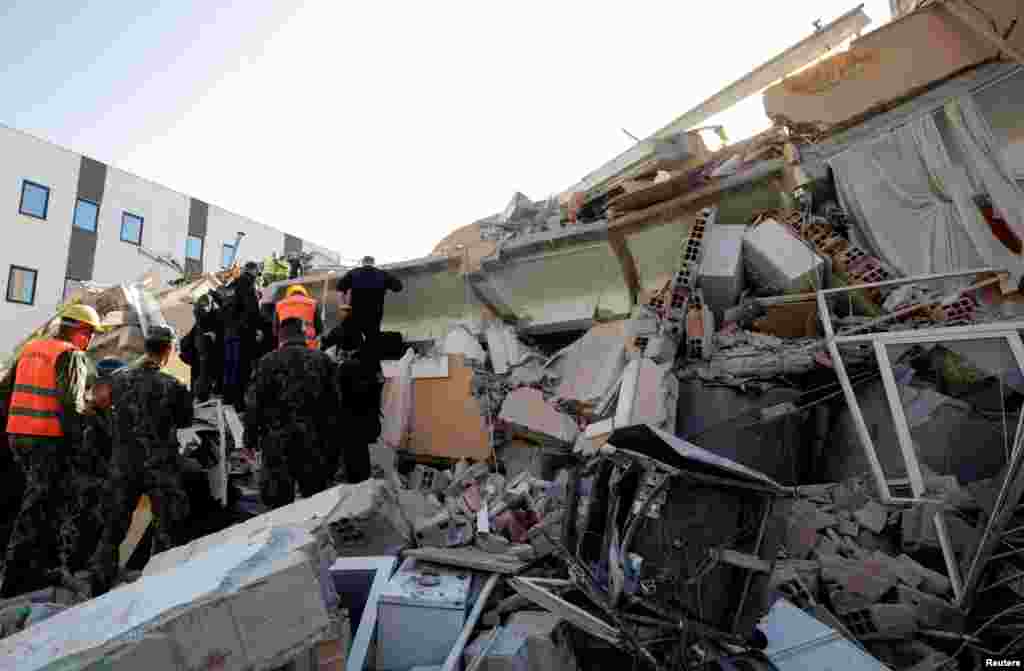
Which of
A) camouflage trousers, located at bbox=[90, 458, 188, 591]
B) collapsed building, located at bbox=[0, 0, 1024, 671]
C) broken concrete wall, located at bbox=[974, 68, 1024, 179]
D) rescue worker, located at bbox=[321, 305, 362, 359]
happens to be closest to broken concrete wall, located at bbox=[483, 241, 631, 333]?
collapsed building, located at bbox=[0, 0, 1024, 671]

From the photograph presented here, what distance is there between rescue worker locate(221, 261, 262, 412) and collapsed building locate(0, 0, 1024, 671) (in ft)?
3.73

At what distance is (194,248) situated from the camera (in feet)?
71.7

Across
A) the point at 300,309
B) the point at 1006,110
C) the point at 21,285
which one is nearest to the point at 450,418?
the point at 300,309

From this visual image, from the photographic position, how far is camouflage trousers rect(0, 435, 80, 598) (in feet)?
11.7

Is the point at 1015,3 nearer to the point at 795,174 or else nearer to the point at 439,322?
the point at 795,174

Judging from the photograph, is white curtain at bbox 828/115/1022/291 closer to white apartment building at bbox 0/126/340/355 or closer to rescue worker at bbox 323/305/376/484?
rescue worker at bbox 323/305/376/484

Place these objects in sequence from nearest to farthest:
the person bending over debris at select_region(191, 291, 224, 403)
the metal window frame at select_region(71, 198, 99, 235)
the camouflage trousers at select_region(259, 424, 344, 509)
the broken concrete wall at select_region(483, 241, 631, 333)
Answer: the camouflage trousers at select_region(259, 424, 344, 509) < the broken concrete wall at select_region(483, 241, 631, 333) < the person bending over debris at select_region(191, 291, 224, 403) < the metal window frame at select_region(71, 198, 99, 235)

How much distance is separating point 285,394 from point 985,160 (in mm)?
→ 5989

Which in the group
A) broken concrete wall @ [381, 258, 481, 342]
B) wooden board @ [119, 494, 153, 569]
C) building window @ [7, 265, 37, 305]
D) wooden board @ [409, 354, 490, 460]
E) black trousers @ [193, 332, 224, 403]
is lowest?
wooden board @ [119, 494, 153, 569]

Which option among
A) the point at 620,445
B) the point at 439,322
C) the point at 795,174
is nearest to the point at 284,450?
the point at 620,445

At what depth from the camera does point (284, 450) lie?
4.05m

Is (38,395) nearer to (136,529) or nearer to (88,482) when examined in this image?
(88,482)

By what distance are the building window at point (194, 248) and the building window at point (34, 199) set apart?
482 cm

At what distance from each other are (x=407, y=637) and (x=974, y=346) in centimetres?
409
